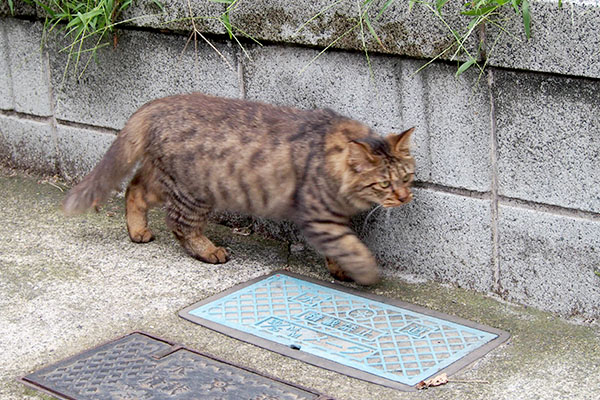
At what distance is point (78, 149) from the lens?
18.1ft

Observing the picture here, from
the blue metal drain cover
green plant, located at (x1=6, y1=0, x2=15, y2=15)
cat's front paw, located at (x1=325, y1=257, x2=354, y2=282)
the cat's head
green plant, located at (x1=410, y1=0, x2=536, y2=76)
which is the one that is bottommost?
the blue metal drain cover

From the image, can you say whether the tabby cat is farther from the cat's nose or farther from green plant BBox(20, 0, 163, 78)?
green plant BBox(20, 0, 163, 78)

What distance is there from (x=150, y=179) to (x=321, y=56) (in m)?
1.16

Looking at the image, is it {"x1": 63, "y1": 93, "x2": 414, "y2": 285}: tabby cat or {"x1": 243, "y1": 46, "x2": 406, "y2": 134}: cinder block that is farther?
{"x1": 243, "y1": 46, "x2": 406, "y2": 134}: cinder block

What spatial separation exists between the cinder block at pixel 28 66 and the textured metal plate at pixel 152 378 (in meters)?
2.44

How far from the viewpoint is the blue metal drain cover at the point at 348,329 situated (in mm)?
3555

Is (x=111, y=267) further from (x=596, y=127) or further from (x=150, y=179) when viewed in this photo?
(x=596, y=127)

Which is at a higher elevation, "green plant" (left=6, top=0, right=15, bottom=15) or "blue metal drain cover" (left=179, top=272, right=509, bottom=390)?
"green plant" (left=6, top=0, right=15, bottom=15)

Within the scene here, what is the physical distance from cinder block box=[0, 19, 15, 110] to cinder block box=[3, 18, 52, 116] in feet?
0.10

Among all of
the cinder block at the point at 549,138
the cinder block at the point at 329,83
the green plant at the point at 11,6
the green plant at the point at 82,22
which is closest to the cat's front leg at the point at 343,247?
A: the cinder block at the point at 329,83

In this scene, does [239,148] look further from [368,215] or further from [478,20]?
[478,20]

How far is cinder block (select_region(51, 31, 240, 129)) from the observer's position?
4.82 metres

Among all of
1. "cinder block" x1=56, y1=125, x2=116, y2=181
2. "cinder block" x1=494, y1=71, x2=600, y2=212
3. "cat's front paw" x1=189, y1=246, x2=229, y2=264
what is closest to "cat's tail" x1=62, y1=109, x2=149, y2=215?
"cat's front paw" x1=189, y1=246, x2=229, y2=264

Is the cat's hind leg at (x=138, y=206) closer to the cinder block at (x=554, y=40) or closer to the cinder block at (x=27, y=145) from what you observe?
the cinder block at (x=27, y=145)
